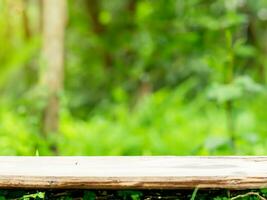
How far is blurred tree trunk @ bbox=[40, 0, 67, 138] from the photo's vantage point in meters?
4.59

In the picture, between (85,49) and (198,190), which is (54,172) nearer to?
(198,190)

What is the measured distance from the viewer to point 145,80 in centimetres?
752

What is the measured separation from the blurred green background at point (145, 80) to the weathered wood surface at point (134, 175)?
1.61m

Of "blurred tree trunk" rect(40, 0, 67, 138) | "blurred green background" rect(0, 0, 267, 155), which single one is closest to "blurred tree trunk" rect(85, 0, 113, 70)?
"blurred green background" rect(0, 0, 267, 155)

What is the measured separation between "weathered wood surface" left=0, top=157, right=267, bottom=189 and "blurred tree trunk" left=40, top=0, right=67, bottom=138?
239 centimetres

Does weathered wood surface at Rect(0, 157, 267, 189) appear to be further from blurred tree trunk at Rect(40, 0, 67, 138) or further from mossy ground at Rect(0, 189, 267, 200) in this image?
blurred tree trunk at Rect(40, 0, 67, 138)

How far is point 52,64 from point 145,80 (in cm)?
301

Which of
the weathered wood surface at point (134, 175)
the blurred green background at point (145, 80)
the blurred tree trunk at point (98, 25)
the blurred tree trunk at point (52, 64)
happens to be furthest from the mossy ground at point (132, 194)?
the blurred tree trunk at point (98, 25)

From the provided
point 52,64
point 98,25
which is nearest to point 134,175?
point 52,64

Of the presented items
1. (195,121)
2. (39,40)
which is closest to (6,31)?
(39,40)

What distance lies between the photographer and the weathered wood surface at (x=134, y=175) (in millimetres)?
2055

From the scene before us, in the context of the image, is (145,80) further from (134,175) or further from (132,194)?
(134,175)

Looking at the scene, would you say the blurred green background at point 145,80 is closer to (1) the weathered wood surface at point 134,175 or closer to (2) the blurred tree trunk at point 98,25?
(2) the blurred tree trunk at point 98,25

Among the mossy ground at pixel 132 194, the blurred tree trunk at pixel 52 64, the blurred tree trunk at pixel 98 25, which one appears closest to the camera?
the mossy ground at pixel 132 194
